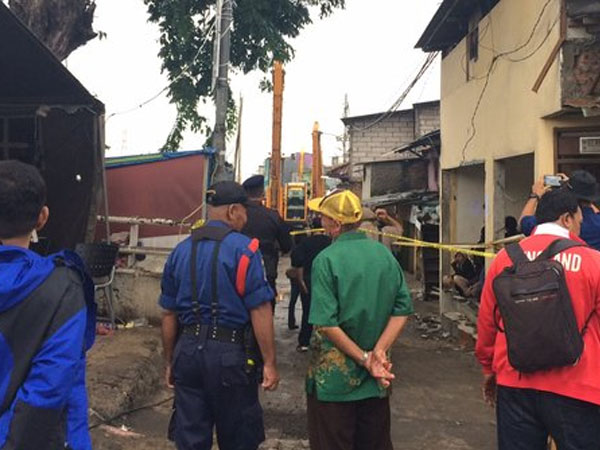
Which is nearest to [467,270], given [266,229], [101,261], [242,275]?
[266,229]

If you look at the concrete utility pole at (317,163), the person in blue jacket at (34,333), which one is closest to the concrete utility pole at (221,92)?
the person in blue jacket at (34,333)

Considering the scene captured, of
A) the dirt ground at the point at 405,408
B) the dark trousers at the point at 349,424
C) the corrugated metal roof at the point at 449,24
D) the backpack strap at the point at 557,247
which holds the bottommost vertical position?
the dirt ground at the point at 405,408

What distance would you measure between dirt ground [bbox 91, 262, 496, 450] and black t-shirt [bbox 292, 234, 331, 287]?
112cm

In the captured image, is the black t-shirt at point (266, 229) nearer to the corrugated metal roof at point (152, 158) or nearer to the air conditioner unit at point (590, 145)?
the corrugated metal roof at point (152, 158)

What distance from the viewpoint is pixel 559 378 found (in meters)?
2.48

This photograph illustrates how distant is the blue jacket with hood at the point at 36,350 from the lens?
5.32 feet

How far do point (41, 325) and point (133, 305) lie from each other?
5.83m

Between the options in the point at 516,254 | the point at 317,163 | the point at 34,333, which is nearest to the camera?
the point at 34,333

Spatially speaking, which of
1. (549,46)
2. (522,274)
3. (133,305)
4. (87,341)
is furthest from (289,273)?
(87,341)

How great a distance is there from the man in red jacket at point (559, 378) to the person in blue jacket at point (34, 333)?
6.15ft

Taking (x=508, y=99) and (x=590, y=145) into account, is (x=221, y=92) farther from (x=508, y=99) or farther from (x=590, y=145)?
(x=590, y=145)

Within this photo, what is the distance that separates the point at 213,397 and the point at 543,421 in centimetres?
155

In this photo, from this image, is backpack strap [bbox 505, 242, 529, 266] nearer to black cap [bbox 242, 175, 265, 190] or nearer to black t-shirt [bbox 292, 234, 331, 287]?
black cap [bbox 242, 175, 265, 190]

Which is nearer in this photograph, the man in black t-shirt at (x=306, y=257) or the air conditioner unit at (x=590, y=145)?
the air conditioner unit at (x=590, y=145)
